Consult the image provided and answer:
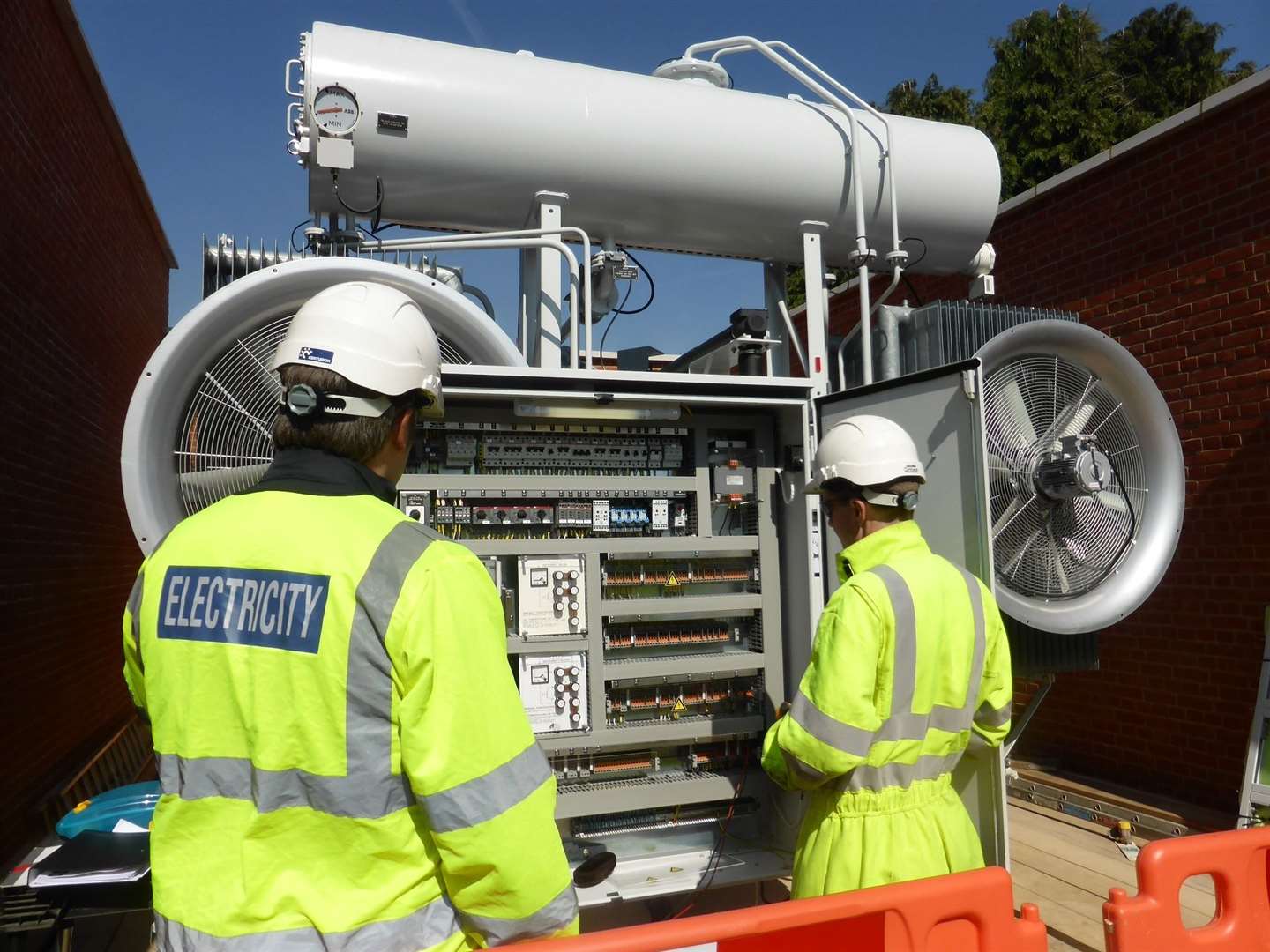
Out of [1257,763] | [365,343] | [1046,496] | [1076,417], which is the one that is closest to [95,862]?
[365,343]

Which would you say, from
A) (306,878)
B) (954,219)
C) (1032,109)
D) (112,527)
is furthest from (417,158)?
(1032,109)

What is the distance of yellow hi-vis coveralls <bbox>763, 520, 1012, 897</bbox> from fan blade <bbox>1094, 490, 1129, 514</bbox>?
1.60 meters

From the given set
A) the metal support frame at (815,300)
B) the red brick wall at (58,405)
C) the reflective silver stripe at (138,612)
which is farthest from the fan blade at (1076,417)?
the red brick wall at (58,405)

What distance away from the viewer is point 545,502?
352cm

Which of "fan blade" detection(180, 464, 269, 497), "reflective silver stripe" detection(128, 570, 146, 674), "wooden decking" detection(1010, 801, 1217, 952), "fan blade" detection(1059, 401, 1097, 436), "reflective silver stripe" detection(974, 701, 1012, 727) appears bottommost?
"wooden decking" detection(1010, 801, 1217, 952)

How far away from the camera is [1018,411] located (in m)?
3.51

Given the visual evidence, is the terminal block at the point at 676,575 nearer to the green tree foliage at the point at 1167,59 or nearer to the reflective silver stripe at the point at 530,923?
the reflective silver stripe at the point at 530,923

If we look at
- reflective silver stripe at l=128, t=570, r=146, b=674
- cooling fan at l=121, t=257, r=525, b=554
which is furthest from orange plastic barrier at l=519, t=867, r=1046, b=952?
cooling fan at l=121, t=257, r=525, b=554

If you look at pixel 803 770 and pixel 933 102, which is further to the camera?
pixel 933 102

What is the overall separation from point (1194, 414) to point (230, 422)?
519cm

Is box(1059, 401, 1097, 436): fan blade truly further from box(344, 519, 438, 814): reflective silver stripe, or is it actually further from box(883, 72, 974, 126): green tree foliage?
box(883, 72, 974, 126): green tree foliage

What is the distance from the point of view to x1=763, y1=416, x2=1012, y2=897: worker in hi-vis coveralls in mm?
2154

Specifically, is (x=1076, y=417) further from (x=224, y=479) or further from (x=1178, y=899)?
(x=224, y=479)

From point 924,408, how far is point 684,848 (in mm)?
1960
